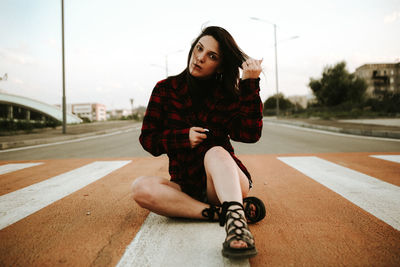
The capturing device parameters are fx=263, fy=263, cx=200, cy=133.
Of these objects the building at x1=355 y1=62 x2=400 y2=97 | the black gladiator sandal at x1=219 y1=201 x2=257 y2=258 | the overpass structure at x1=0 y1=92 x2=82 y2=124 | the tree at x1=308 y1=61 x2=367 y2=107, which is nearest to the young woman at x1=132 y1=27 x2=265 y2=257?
the black gladiator sandal at x1=219 y1=201 x2=257 y2=258

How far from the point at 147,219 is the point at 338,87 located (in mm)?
46342

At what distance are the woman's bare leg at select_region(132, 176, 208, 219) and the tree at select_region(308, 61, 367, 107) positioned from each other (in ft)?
146

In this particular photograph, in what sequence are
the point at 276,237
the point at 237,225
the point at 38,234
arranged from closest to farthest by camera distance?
the point at 237,225, the point at 276,237, the point at 38,234

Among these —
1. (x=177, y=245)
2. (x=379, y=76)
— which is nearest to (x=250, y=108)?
(x=177, y=245)

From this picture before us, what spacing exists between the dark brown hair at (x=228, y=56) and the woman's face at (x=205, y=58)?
5 cm

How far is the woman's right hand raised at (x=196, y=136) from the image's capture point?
1.78m

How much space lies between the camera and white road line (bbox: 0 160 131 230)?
223 centimetres

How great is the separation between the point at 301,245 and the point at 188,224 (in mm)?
767

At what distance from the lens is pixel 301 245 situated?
1.56 m

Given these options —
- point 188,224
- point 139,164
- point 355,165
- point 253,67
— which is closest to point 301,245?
point 188,224

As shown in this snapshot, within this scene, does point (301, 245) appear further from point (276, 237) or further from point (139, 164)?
point (139, 164)

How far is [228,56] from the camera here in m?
2.09

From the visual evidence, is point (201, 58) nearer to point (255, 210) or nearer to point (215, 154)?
point (215, 154)

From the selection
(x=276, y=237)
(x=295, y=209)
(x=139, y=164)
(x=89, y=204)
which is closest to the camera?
(x=276, y=237)
